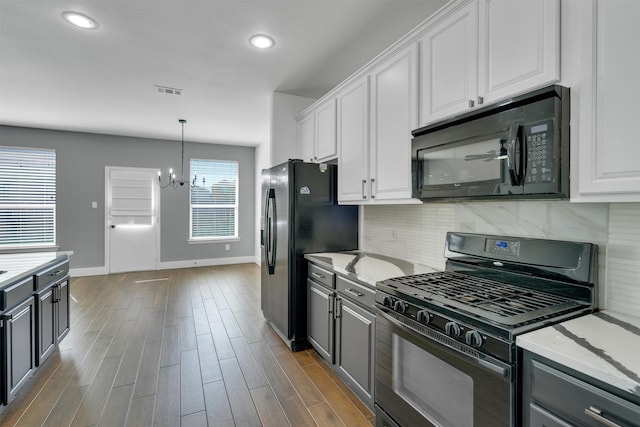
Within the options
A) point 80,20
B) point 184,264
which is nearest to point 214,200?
point 184,264

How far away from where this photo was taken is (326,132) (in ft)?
10.2

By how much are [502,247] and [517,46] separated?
3.27ft

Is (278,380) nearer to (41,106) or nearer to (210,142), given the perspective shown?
(41,106)

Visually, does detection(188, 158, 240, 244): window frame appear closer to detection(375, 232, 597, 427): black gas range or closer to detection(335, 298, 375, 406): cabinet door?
detection(335, 298, 375, 406): cabinet door

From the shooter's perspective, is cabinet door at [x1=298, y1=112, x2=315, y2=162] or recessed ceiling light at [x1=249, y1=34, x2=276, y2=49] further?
cabinet door at [x1=298, y1=112, x2=315, y2=162]

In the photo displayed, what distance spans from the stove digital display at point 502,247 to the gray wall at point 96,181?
5.91 metres

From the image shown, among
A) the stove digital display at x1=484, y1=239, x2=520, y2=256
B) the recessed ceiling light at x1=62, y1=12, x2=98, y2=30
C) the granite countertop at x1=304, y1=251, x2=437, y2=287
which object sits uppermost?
the recessed ceiling light at x1=62, y1=12, x2=98, y2=30

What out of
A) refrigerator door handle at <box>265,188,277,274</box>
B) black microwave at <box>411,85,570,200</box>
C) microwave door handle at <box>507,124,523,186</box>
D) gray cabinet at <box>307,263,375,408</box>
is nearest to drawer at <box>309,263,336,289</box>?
gray cabinet at <box>307,263,375,408</box>

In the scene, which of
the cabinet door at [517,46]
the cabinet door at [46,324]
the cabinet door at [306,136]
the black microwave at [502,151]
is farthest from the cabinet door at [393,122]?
the cabinet door at [46,324]

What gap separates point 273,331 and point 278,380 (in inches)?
37.3

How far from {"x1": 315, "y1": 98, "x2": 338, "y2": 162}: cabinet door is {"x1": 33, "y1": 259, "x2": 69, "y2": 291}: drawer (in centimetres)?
252

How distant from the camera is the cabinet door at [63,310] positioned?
2.79 meters

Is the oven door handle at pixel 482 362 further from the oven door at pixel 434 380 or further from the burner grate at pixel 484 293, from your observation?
the burner grate at pixel 484 293

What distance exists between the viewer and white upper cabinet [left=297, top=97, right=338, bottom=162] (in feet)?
9.80
